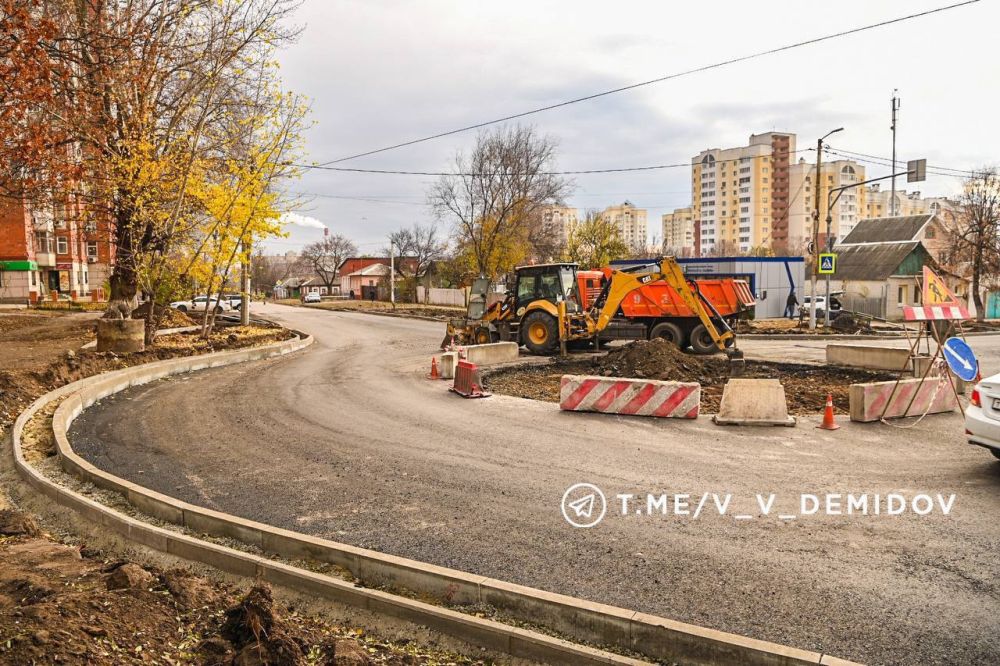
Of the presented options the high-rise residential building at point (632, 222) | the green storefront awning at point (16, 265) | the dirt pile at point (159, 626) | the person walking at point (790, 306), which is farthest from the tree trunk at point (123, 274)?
the high-rise residential building at point (632, 222)

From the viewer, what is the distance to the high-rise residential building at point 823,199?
11669cm

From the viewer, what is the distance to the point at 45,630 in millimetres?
3744

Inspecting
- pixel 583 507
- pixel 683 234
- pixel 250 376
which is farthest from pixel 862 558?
pixel 683 234

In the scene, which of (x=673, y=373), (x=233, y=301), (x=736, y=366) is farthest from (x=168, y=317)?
(x=736, y=366)

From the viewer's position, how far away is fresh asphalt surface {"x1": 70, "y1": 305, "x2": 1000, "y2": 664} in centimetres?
489

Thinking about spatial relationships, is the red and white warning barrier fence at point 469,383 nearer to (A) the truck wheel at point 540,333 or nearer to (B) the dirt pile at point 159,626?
(A) the truck wheel at point 540,333

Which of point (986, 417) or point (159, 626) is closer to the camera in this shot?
point (159, 626)

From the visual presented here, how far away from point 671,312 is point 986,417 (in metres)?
12.7

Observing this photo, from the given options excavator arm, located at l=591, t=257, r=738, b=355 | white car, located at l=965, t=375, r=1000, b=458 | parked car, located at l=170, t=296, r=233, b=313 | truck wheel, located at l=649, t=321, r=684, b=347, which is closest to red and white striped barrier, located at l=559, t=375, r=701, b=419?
white car, located at l=965, t=375, r=1000, b=458

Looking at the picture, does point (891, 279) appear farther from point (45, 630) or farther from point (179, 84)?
point (45, 630)

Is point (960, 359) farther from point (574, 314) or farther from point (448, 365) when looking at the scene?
point (574, 314)

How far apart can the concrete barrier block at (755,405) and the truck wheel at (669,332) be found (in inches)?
373

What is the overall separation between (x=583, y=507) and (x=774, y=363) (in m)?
13.1

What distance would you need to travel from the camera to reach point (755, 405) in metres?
10.9
